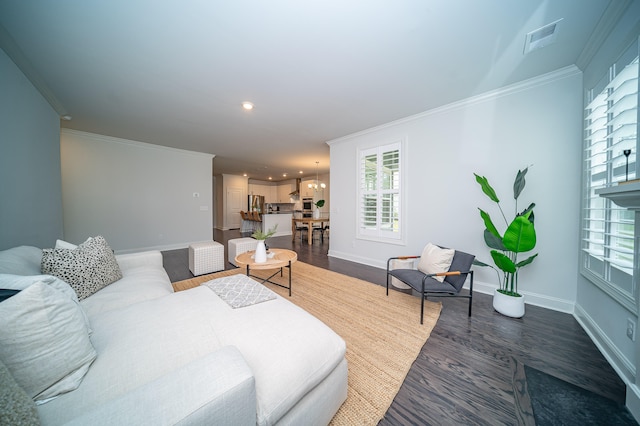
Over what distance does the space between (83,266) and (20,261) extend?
0.32 m

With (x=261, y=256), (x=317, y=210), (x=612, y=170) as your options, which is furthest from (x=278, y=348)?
(x=317, y=210)

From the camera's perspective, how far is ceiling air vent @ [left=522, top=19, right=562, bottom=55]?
6.08 feet

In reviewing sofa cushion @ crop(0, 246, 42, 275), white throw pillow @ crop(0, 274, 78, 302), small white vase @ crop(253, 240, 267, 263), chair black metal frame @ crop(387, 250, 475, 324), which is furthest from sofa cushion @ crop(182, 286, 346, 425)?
chair black metal frame @ crop(387, 250, 475, 324)

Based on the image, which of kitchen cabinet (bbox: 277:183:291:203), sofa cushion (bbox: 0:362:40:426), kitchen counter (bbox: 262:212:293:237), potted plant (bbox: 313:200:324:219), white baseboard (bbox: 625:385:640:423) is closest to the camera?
sofa cushion (bbox: 0:362:40:426)

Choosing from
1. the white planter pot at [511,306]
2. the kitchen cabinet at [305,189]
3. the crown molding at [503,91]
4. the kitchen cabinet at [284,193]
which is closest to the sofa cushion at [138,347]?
the white planter pot at [511,306]

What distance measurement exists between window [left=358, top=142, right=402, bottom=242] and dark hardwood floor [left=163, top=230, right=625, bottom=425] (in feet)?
5.80

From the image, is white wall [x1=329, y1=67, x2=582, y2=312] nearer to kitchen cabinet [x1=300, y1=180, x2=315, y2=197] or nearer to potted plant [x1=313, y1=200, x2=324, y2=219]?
potted plant [x1=313, y1=200, x2=324, y2=219]

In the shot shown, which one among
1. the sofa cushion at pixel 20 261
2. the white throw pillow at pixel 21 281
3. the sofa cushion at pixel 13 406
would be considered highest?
the white throw pillow at pixel 21 281

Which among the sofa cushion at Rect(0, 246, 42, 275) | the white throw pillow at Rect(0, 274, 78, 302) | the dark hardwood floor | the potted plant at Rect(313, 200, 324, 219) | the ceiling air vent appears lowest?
the dark hardwood floor

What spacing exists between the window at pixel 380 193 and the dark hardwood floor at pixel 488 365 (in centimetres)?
177

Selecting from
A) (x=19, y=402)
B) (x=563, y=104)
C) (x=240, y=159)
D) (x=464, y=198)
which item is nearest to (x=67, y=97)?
(x=240, y=159)

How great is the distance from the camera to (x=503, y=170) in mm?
2838

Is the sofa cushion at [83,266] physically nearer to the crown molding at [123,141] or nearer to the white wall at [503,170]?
the white wall at [503,170]

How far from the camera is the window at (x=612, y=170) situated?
1589 millimetres
